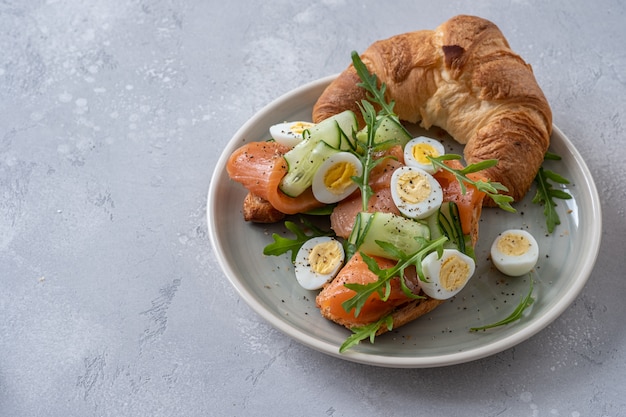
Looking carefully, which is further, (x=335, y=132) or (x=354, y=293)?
(x=335, y=132)

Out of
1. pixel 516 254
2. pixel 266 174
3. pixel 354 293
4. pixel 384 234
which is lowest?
pixel 516 254

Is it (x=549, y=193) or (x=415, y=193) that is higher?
(x=415, y=193)

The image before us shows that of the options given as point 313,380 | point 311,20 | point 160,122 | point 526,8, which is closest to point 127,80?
point 160,122

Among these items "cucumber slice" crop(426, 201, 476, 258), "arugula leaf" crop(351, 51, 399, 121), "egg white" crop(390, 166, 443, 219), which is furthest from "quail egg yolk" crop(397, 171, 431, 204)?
"arugula leaf" crop(351, 51, 399, 121)

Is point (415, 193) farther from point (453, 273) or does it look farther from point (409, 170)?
point (453, 273)

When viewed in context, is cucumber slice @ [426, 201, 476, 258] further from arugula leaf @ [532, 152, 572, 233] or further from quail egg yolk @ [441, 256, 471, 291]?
arugula leaf @ [532, 152, 572, 233]

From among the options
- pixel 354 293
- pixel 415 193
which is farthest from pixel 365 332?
pixel 415 193
